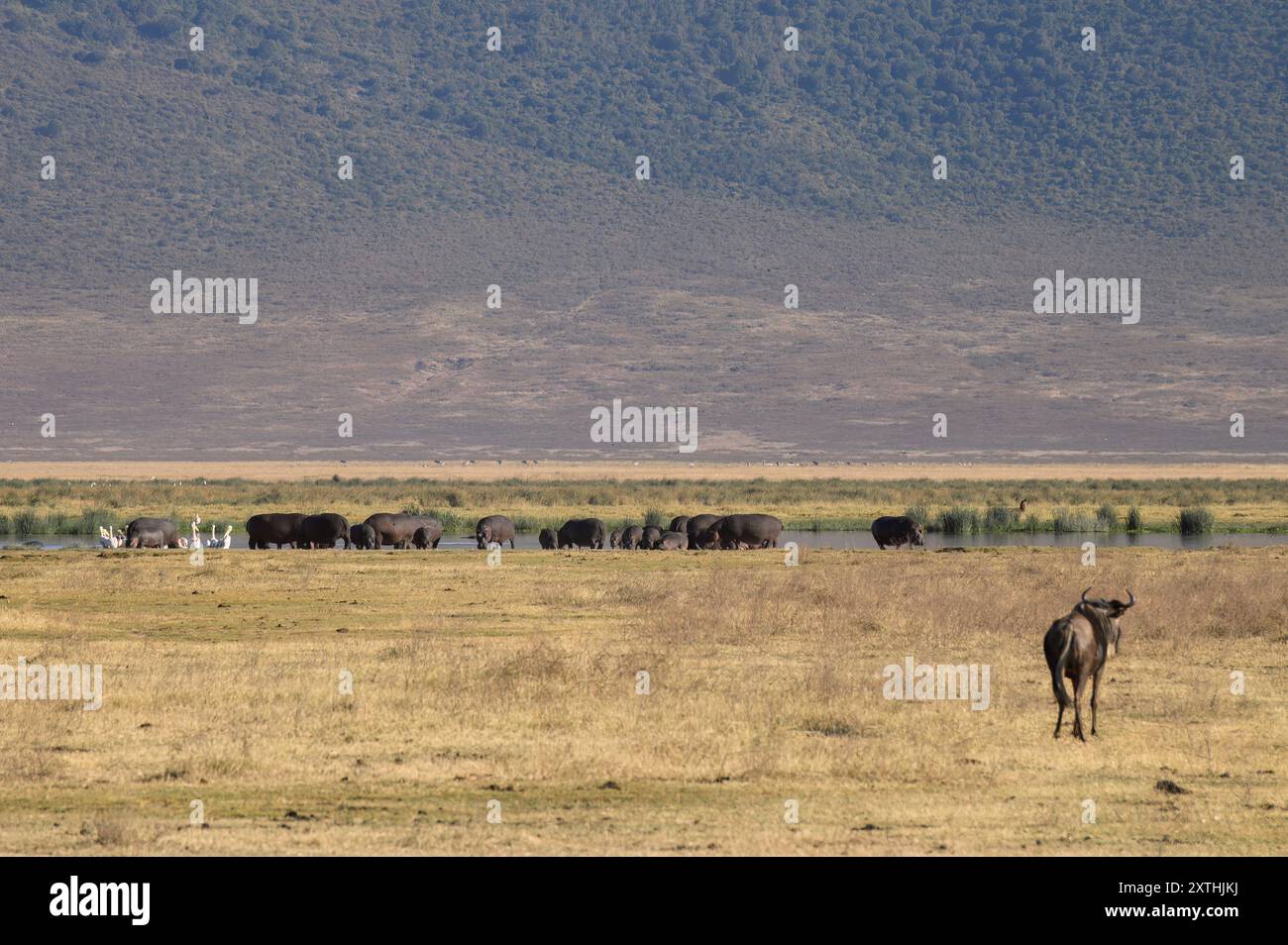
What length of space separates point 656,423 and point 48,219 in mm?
55230

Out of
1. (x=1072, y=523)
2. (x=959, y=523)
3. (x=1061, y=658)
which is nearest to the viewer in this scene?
(x=1061, y=658)

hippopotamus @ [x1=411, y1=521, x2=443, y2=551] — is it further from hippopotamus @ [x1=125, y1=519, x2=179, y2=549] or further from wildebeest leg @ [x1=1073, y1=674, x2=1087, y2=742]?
wildebeest leg @ [x1=1073, y1=674, x2=1087, y2=742]

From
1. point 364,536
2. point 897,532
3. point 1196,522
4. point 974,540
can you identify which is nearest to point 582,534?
point 364,536

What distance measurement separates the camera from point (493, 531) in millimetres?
39938

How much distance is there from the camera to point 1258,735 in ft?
47.9

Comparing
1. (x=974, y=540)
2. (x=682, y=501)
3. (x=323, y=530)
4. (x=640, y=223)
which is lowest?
(x=974, y=540)

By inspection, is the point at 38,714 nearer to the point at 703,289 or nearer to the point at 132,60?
the point at 703,289

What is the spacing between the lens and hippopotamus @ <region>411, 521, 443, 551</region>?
37.9 metres

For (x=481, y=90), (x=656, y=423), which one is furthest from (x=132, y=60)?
(x=656, y=423)

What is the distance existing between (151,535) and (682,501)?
2572 centimetres

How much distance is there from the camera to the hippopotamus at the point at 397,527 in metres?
38.5

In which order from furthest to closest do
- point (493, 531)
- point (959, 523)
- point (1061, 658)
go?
1. point (959, 523)
2. point (493, 531)
3. point (1061, 658)

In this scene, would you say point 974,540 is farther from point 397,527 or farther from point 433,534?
point 397,527

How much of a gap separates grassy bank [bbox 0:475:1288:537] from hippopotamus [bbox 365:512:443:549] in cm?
819
